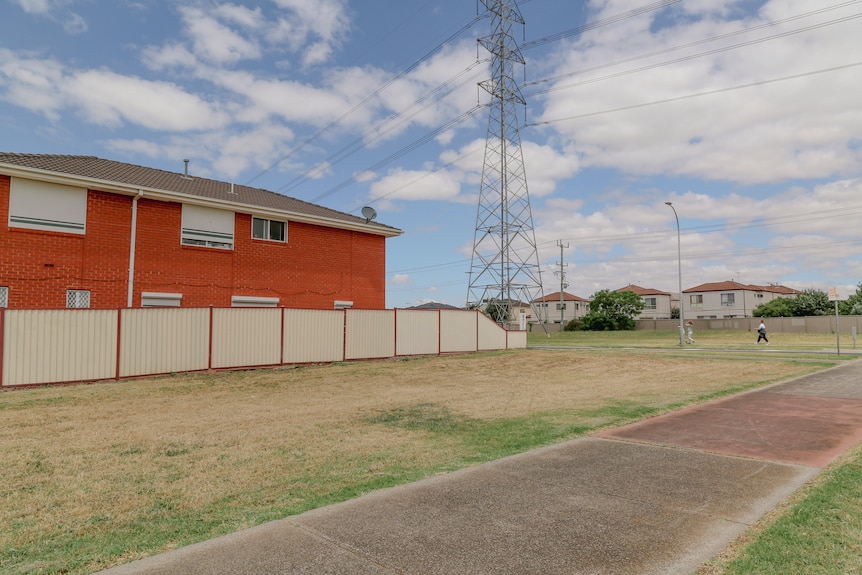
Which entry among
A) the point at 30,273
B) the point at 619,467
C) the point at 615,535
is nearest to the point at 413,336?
the point at 30,273

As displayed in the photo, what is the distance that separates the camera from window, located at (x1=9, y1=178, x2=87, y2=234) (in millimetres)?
16516

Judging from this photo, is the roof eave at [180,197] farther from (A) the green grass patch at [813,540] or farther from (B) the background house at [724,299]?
(B) the background house at [724,299]

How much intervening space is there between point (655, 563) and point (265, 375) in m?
14.2

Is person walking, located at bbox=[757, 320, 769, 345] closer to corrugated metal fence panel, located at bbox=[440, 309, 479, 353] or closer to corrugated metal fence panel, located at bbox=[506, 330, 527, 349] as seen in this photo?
corrugated metal fence panel, located at bbox=[506, 330, 527, 349]

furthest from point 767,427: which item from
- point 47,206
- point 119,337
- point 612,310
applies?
point 612,310

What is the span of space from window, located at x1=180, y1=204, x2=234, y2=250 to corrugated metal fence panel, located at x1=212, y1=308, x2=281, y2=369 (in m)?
5.22

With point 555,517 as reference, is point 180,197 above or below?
above

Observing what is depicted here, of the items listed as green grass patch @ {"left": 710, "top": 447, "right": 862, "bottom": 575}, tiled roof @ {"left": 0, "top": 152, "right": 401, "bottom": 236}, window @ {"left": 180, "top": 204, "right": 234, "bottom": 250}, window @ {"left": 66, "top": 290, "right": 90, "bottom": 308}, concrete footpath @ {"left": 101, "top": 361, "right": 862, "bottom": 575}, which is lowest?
concrete footpath @ {"left": 101, "top": 361, "right": 862, "bottom": 575}

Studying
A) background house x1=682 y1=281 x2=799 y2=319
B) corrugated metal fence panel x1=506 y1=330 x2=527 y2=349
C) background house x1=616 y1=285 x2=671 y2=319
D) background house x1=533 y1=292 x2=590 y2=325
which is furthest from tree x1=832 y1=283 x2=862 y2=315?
corrugated metal fence panel x1=506 y1=330 x2=527 y2=349

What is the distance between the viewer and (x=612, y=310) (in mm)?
75188

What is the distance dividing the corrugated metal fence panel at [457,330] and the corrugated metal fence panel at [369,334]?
334cm

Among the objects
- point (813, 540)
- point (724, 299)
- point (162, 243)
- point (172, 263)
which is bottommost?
point (813, 540)

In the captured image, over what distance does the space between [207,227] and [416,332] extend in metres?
9.79

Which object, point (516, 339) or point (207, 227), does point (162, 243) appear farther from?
point (516, 339)
